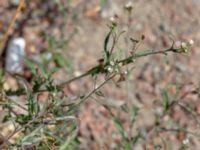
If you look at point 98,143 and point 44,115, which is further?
point 98,143

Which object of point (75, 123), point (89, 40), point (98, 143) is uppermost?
point (89, 40)

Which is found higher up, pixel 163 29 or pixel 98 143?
pixel 163 29

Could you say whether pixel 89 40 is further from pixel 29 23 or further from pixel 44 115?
pixel 44 115

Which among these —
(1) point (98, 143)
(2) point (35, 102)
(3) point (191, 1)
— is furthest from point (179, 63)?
(2) point (35, 102)

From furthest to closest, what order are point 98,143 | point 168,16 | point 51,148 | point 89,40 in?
point 168,16 → point 89,40 → point 98,143 → point 51,148

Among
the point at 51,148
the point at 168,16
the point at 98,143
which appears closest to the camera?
the point at 51,148

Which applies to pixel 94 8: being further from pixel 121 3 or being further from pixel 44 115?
pixel 44 115
